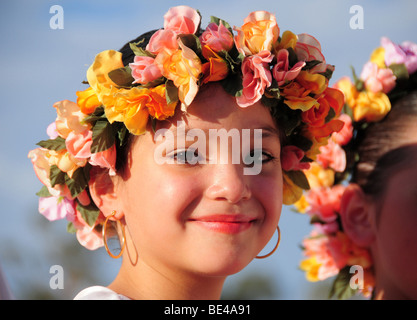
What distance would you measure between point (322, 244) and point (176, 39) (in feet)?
6.06

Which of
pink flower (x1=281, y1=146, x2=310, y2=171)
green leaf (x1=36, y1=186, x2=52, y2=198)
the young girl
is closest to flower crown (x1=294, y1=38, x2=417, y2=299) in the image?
pink flower (x1=281, y1=146, x2=310, y2=171)

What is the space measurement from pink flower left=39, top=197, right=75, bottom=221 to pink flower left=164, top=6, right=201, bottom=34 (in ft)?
3.55

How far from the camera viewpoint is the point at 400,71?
3.68m

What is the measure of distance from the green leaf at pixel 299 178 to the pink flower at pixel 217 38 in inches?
34.5

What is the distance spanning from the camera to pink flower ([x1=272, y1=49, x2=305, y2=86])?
9.18 feet

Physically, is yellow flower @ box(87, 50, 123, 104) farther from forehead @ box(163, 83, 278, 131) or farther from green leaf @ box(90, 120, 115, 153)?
forehead @ box(163, 83, 278, 131)

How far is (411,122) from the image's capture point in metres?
3.55

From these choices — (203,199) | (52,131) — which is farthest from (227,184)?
(52,131)

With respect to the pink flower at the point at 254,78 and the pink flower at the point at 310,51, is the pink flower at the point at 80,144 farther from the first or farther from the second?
the pink flower at the point at 310,51

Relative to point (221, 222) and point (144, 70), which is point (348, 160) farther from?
point (144, 70)

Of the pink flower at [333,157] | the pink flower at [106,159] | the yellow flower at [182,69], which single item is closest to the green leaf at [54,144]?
the pink flower at [106,159]

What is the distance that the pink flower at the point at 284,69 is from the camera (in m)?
2.80

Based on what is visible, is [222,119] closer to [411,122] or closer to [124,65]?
[124,65]
